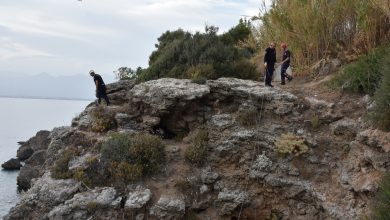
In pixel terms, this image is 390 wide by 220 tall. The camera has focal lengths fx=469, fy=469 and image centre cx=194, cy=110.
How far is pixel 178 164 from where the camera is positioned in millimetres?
13797

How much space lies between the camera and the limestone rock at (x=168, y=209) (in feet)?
40.4

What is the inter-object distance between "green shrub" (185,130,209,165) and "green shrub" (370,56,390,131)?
4734 millimetres

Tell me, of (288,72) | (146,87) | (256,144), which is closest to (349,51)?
(288,72)

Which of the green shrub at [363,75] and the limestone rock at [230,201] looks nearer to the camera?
the limestone rock at [230,201]

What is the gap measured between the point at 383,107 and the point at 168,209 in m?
5.94

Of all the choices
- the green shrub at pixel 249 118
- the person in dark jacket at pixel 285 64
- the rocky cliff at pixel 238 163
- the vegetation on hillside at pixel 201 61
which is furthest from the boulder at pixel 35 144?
the green shrub at pixel 249 118

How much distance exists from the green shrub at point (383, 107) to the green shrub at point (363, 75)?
1.78m


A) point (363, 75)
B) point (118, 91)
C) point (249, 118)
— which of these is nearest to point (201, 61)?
point (118, 91)

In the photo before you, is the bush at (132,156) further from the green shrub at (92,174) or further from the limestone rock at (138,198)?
the limestone rock at (138,198)

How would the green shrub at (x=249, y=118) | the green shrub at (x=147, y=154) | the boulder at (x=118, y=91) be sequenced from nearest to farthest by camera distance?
the green shrub at (x=147, y=154) < the green shrub at (x=249, y=118) < the boulder at (x=118, y=91)

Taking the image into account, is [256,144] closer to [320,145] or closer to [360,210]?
[320,145]

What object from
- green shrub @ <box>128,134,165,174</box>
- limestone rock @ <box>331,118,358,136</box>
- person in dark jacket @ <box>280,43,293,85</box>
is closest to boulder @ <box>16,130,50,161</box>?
person in dark jacket @ <box>280,43,293,85</box>

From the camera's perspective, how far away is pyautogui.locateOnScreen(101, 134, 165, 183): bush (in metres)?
13.2

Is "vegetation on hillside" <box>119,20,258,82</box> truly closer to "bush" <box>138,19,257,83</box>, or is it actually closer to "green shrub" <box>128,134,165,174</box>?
"bush" <box>138,19,257,83</box>
